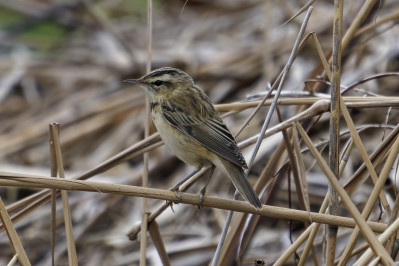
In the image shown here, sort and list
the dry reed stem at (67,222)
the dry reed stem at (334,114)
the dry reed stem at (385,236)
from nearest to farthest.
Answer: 1. the dry reed stem at (385,236)
2. the dry reed stem at (334,114)
3. the dry reed stem at (67,222)

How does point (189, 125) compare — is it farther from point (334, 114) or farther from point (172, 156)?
point (172, 156)

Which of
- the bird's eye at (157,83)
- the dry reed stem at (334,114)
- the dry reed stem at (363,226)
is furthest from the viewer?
the bird's eye at (157,83)

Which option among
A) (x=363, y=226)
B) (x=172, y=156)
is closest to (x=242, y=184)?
(x=363, y=226)

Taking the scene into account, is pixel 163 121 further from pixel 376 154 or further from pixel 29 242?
pixel 29 242

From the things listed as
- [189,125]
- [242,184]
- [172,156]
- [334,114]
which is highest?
[172,156]

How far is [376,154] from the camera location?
309cm

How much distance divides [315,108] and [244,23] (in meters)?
5.71

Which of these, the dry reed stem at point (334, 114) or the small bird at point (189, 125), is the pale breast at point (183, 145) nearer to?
the small bird at point (189, 125)

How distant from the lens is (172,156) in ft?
20.3

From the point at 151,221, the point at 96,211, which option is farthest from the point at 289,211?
the point at 96,211

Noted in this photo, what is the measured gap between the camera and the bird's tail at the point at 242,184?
9.35 ft

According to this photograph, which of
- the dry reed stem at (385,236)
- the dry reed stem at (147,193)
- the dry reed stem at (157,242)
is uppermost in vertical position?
the dry reed stem at (157,242)

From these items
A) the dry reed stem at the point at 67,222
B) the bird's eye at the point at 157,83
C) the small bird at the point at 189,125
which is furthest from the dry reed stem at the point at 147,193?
the bird's eye at the point at 157,83

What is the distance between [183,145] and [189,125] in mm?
169
